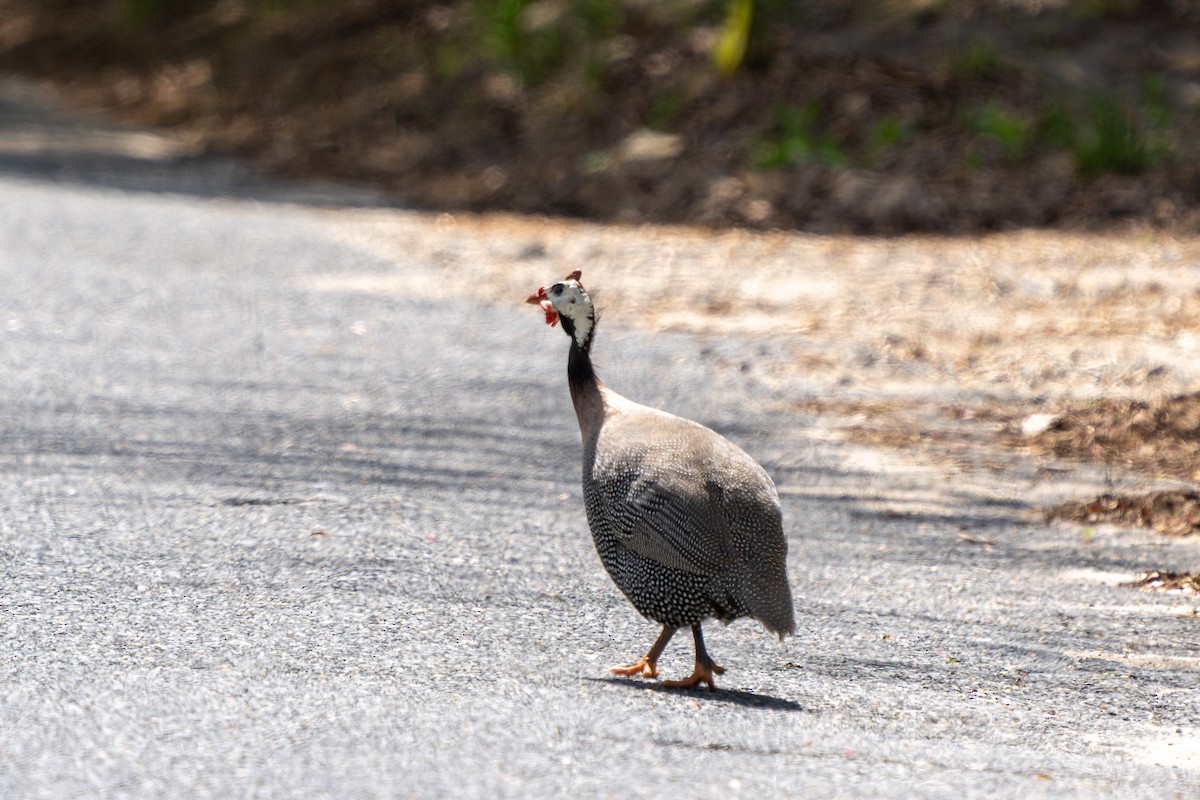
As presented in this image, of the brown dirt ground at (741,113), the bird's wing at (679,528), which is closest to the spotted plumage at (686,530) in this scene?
the bird's wing at (679,528)

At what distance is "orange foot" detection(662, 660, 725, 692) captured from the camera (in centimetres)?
390

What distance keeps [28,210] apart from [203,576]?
7.75 metres

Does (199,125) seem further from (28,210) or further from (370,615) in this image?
(370,615)

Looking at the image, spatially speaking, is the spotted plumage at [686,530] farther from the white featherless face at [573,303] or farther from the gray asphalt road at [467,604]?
the white featherless face at [573,303]

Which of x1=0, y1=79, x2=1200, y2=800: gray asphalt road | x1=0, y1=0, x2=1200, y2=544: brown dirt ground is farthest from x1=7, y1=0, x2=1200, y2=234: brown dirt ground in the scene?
x1=0, y1=79, x2=1200, y2=800: gray asphalt road

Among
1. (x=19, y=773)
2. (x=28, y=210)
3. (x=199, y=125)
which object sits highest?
(x=199, y=125)

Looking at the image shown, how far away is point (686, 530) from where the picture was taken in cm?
380

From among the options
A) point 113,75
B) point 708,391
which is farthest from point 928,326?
point 113,75

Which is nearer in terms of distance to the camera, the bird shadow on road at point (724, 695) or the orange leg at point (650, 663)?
the bird shadow on road at point (724, 695)

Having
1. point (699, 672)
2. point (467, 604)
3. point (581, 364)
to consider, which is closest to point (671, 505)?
point (699, 672)

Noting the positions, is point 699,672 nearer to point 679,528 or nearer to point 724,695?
point 724,695

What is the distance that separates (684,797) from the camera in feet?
10.3

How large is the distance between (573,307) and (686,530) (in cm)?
A: 75

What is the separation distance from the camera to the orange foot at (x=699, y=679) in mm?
3898
